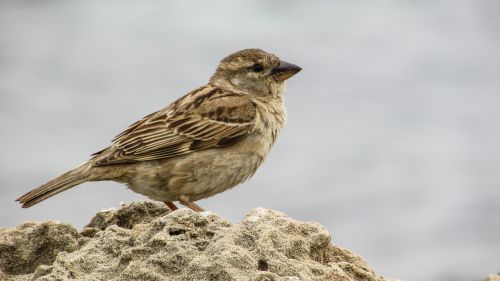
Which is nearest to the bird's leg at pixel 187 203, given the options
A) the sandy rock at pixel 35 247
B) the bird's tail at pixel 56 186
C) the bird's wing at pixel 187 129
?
the bird's wing at pixel 187 129

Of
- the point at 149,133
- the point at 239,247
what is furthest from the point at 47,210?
the point at 239,247

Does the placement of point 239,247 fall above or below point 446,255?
below

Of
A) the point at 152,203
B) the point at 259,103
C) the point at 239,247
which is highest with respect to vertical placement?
the point at 259,103

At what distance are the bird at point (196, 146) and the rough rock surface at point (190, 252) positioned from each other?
182 cm

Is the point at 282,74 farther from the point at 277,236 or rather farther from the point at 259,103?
the point at 277,236

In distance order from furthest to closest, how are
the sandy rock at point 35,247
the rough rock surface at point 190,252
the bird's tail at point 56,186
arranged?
the bird's tail at point 56,186, the sandy rock at point 35,247, the rough rock surface at point 190,252

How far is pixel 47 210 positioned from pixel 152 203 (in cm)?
834

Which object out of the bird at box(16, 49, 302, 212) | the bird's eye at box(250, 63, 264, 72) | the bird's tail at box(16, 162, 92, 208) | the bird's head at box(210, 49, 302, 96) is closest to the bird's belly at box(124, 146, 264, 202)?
the bird at box(16, 49, 302, 212)

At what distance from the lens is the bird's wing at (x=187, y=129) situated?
7023 millimetres

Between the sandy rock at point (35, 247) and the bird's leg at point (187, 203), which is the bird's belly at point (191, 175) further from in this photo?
the sandy rock at point (35, 247)

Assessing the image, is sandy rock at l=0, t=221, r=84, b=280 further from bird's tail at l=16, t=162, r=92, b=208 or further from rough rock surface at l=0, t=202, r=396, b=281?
bird's tail at l=16, t=162, r=92, b=208

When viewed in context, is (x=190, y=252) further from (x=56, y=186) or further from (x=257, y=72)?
(x=257, y=72)

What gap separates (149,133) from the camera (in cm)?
721

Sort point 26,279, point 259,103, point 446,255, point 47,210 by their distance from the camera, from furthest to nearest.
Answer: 1. point 47,210
2. point 446,255
3. point 259,103
4. point 26,279
